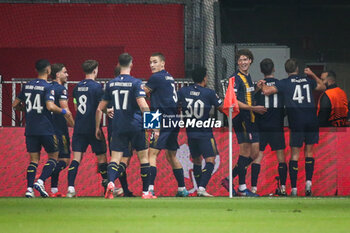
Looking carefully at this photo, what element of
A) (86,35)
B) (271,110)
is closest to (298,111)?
(271,110)

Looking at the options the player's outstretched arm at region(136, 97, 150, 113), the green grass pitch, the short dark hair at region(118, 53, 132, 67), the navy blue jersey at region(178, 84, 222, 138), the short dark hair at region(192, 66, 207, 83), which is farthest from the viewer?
the navy blue jersey at region(178, 84, 222, 138)

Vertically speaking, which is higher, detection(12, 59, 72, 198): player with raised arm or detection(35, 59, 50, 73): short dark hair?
detection(35, 59, 50, 73): short dark hair

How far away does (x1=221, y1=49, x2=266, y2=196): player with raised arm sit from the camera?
12523mm

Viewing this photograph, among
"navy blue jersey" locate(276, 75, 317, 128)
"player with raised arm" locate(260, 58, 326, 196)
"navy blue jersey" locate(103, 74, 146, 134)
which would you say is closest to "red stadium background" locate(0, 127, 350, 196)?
"player with raised arm" locate(260, 58, 326, 196)

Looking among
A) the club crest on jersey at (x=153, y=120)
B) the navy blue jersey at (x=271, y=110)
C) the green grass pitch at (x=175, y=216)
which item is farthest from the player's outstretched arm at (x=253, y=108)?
the green grass pitch at (x=175, y=216)

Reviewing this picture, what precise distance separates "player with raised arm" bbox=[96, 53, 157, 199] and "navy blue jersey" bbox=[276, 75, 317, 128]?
8.58ft

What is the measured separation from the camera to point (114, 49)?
17.3m

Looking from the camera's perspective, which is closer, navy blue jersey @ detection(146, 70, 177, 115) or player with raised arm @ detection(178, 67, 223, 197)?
navy blue jersey @ detection(146, 70, 177, 115)

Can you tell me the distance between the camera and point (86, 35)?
17.5m

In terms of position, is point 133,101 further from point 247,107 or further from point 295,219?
point 295,219

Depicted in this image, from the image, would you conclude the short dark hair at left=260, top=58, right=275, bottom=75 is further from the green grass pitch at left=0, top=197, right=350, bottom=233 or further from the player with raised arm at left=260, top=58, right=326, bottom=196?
the green grass pitch at left=0, top=197, right=350, bottom=233

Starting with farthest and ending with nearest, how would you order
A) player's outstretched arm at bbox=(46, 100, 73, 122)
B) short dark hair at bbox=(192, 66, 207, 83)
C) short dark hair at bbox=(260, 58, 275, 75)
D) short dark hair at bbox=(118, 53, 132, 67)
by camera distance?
1. short dark hair at bbox=(260, 58, 275, 75)
2. short dark hair at bbox=(192, 66, 207, 83)
3. player's outstretched arm at bbox=(46, 100, 73, 122)
4. short dark hair at bbox=(118, 53, 132, 67)

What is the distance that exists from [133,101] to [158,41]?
19.2 feet

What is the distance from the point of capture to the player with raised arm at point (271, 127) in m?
12.7
